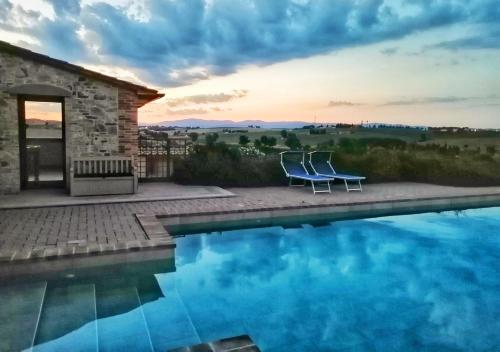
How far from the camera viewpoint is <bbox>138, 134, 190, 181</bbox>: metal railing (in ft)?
38.0

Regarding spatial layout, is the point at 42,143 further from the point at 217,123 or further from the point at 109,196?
the point at 217,123

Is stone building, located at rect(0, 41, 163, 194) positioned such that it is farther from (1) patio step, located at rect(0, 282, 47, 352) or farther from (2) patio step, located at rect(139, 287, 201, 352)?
(2) patio step, located at rect(139, 287, 201, 352)

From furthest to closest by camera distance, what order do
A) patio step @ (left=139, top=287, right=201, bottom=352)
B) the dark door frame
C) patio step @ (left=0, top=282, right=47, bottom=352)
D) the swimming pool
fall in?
the dark door frame → the swimming pool → patio step @ (left=139, top=287, right=201, bottom=352) → patio step @ (left=0, top=282, right=47, bottom=352)

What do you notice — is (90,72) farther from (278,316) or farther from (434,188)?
(434,188)

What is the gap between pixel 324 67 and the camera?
14391 mm

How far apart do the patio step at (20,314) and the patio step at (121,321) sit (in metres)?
0.58

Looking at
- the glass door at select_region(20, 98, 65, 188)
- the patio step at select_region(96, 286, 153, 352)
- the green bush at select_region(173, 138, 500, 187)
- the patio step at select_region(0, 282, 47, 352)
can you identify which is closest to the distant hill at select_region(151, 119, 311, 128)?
the green bush at select_region(173, 138, 500, 187)

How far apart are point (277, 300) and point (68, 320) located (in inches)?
86.6

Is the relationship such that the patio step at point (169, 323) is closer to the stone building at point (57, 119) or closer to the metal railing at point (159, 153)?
the stone building at point (57, 119)

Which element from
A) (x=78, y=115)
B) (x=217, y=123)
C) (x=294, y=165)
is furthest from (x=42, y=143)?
(x=217, y=123)

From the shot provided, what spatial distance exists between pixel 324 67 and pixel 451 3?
→ 172 inches

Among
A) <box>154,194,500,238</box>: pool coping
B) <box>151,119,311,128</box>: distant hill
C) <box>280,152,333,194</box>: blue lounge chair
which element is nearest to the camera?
<box>154,194,500,238</box>: pool coping

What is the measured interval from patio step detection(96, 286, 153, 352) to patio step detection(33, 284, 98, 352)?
0.25 feet

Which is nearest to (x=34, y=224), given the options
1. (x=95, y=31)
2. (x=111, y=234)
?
(x=111, y=234)
